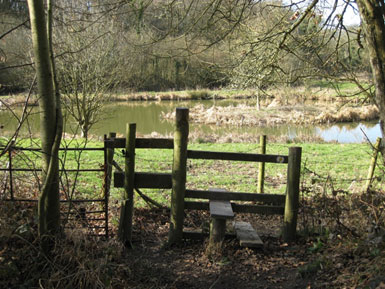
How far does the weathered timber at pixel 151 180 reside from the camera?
504 centimetres

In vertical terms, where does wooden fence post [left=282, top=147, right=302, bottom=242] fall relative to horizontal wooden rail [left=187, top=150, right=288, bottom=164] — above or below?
below

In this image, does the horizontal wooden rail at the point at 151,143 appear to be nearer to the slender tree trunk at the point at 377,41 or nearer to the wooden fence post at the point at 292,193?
the wooden fence post at the point at 292,193

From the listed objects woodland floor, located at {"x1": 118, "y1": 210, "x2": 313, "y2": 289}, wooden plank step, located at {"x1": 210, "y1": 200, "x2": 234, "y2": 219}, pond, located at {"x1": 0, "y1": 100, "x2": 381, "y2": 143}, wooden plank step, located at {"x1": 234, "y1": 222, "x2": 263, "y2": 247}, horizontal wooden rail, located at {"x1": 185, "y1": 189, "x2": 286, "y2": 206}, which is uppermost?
pond, located at {"x1": 0, "y1": 100, "x2": 381, "y2": 143}

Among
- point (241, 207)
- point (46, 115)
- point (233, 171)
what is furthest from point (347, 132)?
point (46, 115)

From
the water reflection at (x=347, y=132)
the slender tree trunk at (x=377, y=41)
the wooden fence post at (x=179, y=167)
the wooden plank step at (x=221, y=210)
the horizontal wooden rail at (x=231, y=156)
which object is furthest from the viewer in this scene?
the water reflection at (x=347, y=132)

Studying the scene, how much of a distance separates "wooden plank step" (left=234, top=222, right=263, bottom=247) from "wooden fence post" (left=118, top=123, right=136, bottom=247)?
156 centimetres

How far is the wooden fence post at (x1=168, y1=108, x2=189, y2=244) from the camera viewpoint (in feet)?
15.8

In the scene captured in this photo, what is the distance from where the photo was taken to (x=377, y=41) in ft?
12.9

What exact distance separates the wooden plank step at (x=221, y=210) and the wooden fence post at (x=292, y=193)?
884 mm

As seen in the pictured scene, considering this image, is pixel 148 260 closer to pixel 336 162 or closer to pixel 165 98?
pixel 336 162

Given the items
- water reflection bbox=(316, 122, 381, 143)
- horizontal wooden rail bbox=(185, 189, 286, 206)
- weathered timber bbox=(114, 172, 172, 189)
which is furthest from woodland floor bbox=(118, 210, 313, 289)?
water reflection bbox=(316, 122, 381, 143)

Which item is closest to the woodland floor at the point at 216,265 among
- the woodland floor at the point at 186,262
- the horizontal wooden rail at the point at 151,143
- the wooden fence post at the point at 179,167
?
the woodland floor at the point at 186,262

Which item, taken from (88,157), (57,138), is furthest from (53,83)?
(88,157)

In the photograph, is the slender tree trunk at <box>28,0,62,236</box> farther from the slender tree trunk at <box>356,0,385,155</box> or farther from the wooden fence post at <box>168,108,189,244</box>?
the slender tree trunk at <box>356,0,385,155</box>
